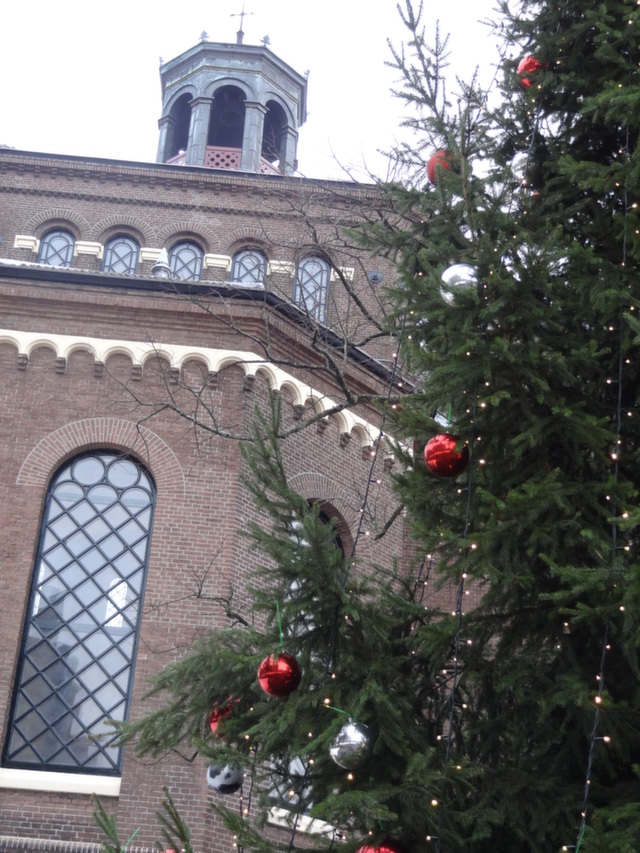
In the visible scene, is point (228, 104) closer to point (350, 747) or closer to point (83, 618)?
point (83, 618)

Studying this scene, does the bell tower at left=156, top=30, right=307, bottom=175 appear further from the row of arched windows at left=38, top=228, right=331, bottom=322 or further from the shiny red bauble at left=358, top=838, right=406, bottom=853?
the shiny red bauble at left=358, top=838, right=406, bottom=853

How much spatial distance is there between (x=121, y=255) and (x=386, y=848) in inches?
726

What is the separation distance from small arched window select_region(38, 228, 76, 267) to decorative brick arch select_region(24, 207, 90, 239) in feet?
0.67

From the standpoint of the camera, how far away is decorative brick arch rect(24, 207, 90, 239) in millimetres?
22125

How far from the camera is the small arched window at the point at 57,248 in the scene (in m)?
21.9

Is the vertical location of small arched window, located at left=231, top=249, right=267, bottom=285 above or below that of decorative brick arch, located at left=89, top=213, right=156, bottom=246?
below

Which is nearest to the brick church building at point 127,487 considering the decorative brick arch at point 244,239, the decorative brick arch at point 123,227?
the decorative brick arch at point 244,239

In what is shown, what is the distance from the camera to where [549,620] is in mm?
6043

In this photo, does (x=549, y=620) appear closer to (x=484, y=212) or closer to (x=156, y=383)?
(x=484, y=212)

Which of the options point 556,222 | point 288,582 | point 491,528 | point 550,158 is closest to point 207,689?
point 288,582

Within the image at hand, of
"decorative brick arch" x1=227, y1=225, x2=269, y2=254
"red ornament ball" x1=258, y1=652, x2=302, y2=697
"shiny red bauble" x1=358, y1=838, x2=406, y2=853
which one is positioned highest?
"decorative brick arch" x1=227, y1=225, x2=269, y2=254

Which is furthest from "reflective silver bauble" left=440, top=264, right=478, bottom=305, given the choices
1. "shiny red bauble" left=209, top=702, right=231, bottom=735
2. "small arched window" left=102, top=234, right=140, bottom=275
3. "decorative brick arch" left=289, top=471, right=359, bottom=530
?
"small arched window" left=102, top=234, right=140, bottom=275

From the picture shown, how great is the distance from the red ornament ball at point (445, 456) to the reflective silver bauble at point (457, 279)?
0.75 m

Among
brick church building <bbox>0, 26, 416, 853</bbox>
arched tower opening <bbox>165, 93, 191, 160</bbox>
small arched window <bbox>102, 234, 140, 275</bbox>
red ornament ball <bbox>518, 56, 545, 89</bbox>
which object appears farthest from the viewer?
arched tower opening <bbox>165, 93, 191, 160</bbox>
